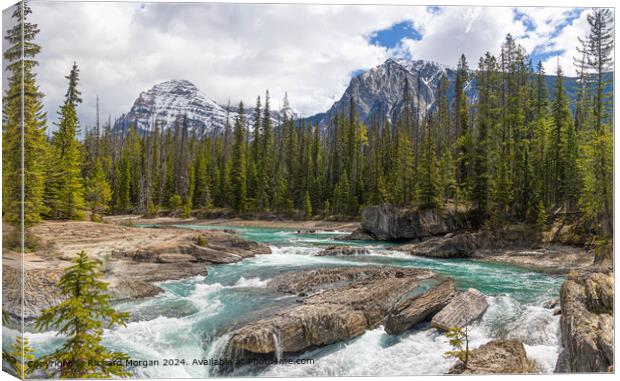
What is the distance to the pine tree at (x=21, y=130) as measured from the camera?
5.62m

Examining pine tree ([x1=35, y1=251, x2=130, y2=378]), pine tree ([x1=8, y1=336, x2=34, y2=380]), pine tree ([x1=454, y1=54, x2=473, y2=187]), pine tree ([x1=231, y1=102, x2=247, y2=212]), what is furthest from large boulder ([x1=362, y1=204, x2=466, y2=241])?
pine tree ([x1=8, y1=336, x2=34, y2=380])

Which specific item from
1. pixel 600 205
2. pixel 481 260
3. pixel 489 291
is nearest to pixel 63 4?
pixel 600 205

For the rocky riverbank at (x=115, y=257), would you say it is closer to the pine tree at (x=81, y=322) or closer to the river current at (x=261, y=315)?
the river current at (x=261, y=315)

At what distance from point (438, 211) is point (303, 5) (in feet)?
65.2

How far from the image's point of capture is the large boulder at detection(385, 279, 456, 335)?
778cm

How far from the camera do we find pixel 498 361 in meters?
6.18

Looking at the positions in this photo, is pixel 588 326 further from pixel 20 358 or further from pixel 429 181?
pixel 429 181

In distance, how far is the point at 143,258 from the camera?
36.1 ft

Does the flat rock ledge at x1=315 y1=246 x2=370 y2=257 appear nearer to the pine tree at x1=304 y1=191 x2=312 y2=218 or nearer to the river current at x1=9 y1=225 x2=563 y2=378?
the river current at x1=9 y1=225 x2=563 y2=378

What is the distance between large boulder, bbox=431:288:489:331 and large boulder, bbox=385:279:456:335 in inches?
9.2

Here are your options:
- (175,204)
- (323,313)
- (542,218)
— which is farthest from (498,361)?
(175,204)

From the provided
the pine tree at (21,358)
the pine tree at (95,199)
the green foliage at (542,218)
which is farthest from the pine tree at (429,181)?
the pine tree at (21,358)

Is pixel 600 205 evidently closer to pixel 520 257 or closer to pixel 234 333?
pixel 234 333

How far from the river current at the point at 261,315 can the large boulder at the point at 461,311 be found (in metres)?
0.19
